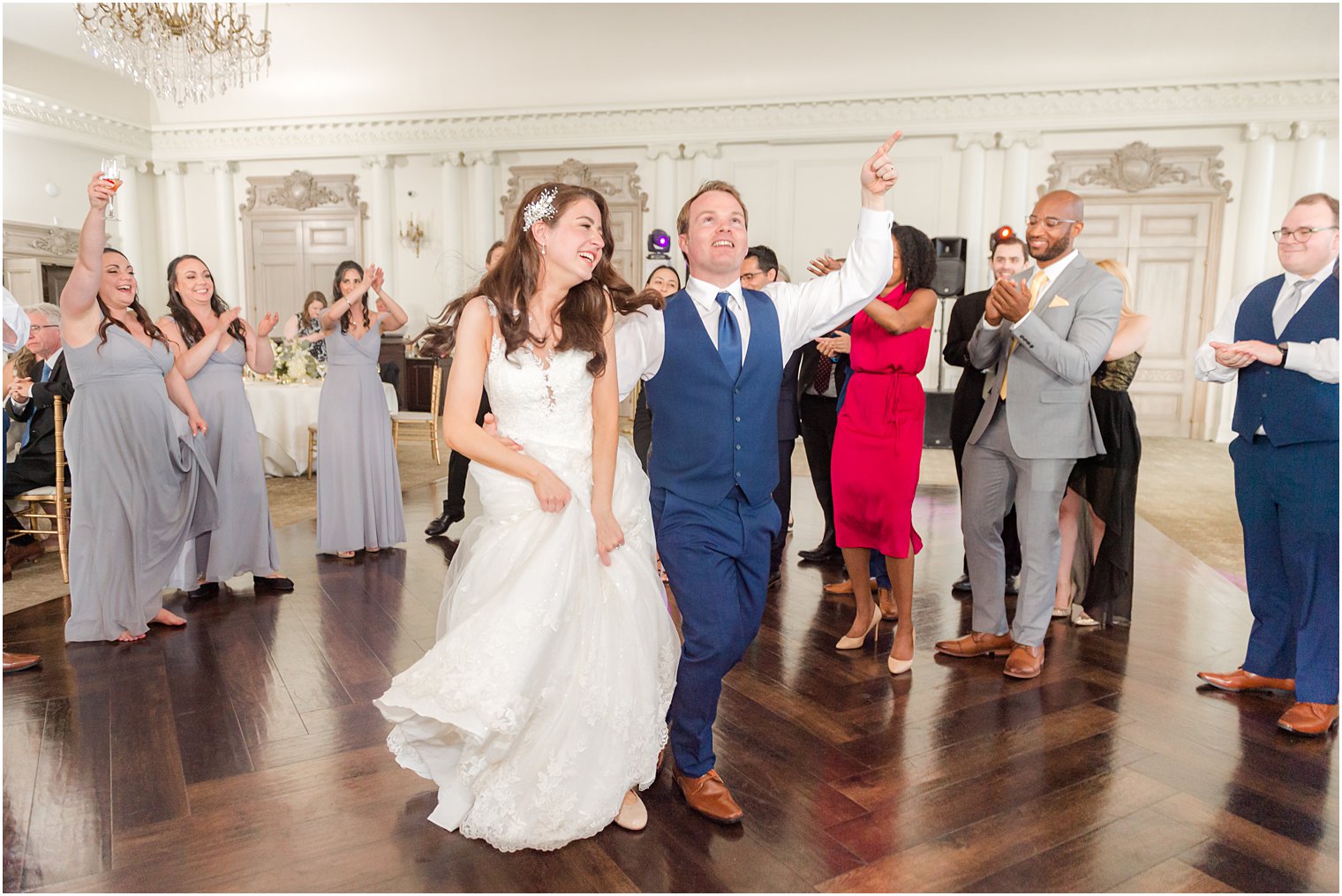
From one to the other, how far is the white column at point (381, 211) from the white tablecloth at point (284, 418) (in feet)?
15.8

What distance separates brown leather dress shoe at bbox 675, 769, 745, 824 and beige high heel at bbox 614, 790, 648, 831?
0.13 m

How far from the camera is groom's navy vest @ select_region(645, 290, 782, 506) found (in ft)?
7.18

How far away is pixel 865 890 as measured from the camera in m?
1.96

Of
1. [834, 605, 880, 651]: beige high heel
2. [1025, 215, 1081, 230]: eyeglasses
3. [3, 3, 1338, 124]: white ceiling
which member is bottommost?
[834, 605, 880, 651]: beige high heel

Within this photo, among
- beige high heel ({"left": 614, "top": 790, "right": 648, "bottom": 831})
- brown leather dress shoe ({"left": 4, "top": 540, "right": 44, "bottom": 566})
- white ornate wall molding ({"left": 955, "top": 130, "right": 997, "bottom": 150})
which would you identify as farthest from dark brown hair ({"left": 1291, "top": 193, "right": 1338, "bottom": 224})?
white ornate wall molding ({"left": 955, "top": 130, "right": 997, "bottom": 150})

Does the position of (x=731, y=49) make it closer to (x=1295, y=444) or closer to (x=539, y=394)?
(x=1295, y=444)

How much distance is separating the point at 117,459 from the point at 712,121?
8876 mm

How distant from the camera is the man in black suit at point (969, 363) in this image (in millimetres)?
4039

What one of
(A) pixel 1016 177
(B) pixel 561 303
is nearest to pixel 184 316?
(B) pixel 561 303

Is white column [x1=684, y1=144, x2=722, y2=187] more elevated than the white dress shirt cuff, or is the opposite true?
white column [x1=684, y1=144, x2=722, y2=187]

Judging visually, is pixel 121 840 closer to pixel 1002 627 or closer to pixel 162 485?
pixel 162 485

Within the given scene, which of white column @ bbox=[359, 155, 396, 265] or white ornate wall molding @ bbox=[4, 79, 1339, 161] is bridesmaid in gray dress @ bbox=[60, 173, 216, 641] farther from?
white column @ bbox=[359, 155, 396, 265]

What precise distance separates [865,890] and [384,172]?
11.5 m

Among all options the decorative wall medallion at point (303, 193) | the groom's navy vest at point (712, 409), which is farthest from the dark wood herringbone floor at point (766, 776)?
the decorative wall medallion at point (303, 193)
